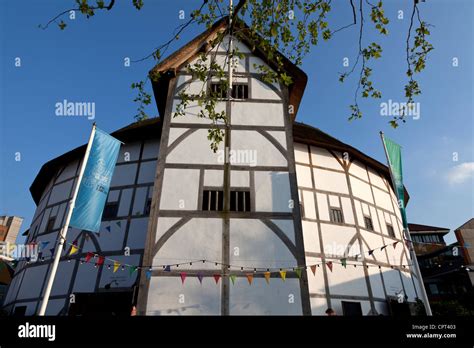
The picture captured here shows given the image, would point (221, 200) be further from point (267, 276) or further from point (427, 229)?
point (427, 229)

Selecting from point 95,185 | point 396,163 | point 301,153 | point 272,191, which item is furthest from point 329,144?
point 95,185

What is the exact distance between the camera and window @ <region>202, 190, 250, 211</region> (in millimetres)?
10641

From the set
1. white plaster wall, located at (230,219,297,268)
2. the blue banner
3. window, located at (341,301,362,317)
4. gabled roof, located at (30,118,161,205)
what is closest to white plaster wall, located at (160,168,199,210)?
white plaster wall, located at (230,219,297,268)

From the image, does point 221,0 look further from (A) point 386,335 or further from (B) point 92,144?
(B) point 92,144

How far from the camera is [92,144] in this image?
34.2ft

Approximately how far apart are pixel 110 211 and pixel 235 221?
22.5ft

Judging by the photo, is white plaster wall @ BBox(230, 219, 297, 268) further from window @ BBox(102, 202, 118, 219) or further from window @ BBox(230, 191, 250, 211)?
window @ BBox(102, 202, 118, 219)

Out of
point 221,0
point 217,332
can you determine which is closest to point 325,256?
point 217,332

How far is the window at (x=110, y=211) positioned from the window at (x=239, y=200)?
623 centimetres

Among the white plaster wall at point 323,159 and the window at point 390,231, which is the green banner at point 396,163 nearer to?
the white plaster wall at point 323,159

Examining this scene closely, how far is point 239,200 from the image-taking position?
10797mm

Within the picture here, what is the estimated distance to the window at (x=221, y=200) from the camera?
34.9 feet

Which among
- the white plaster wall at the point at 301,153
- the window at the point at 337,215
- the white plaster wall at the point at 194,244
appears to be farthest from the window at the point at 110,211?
the window at the point at 337,215

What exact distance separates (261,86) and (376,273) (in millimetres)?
10061
